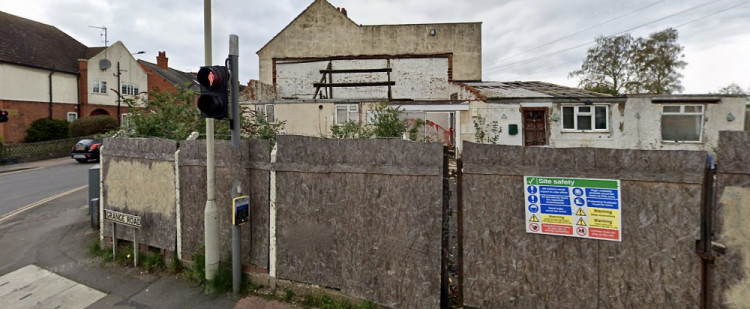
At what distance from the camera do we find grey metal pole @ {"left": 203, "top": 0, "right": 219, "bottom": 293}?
4094 mm

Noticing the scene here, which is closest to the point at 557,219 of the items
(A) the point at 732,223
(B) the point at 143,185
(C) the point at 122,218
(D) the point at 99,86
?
(A) the point at 732,223

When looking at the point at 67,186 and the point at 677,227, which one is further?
the point at 67,186

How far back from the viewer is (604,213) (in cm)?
304

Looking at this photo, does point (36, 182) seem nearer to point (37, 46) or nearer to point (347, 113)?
point (347, 113)

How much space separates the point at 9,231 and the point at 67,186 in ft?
20.2

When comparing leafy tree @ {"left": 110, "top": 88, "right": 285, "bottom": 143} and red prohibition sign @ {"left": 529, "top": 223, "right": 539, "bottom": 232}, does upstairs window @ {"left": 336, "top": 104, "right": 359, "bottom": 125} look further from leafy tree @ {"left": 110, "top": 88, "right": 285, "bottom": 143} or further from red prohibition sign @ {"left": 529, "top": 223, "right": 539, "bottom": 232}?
red prohibition sign @ {"left": 529, "top": 223, "right": 539, "bottom": 232}

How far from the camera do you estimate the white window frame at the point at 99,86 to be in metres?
28.3

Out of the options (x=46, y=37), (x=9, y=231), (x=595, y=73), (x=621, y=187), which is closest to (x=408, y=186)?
(x=621, y=187)

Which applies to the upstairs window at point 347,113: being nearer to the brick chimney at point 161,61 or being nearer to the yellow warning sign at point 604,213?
the yellow warning sign at point 604,213

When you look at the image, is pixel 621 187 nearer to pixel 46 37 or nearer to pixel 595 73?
pixel 595 73

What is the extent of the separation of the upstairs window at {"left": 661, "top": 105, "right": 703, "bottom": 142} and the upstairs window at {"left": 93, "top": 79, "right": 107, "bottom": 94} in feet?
139

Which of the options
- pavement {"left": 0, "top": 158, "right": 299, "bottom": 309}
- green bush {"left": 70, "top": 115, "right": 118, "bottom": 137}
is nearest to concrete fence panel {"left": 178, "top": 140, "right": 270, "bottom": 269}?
pavement {"left": 0, "top": 158, "right": 299, "bottom": 309}

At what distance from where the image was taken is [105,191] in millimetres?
5500

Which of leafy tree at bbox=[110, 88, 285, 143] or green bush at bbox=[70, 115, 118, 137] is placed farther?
green bush at bbox=[70, 115, 118, 137]
